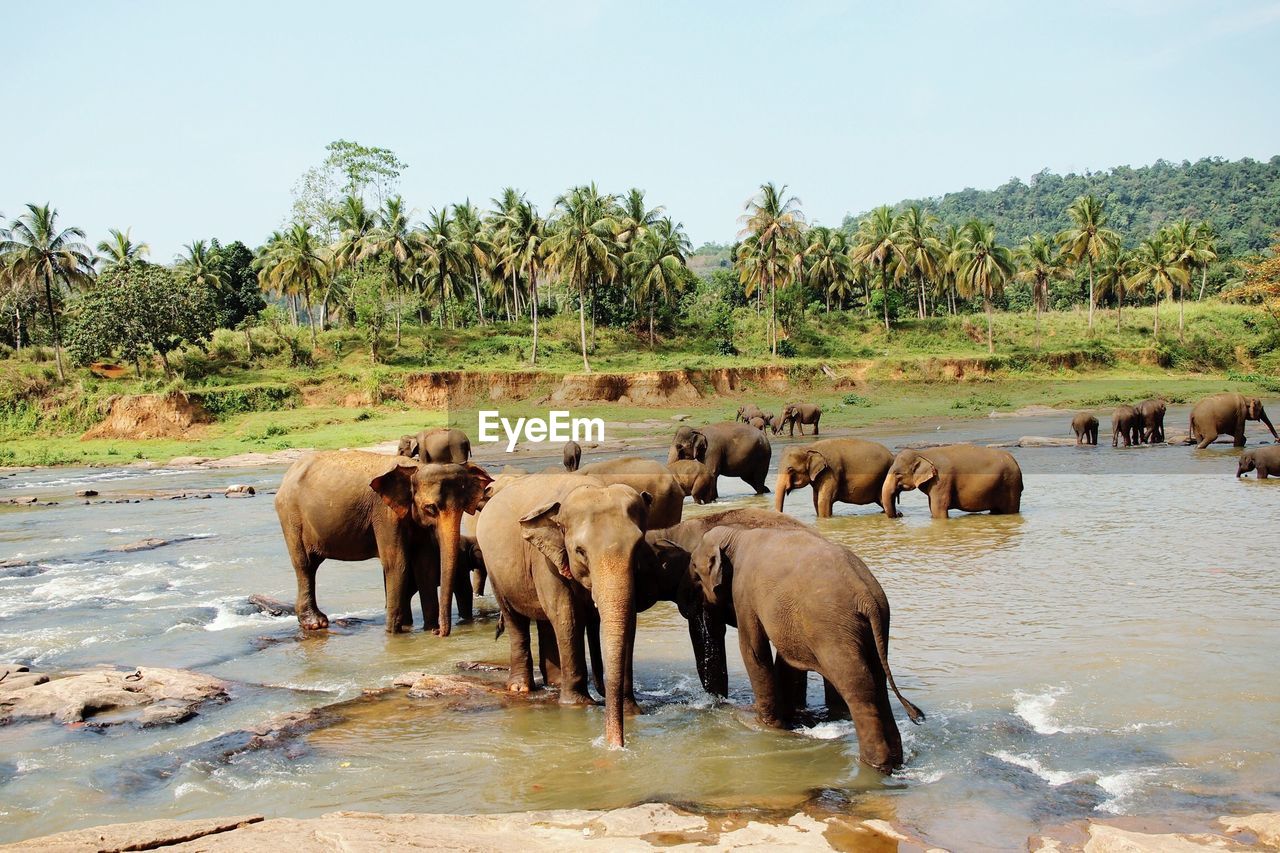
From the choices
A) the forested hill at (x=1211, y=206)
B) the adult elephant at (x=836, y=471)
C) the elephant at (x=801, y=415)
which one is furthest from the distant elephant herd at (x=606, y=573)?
the forested hill at (x=1211, y=206)

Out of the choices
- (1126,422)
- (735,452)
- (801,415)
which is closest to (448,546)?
(735,452)

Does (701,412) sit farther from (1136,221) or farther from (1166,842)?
(1136,221)

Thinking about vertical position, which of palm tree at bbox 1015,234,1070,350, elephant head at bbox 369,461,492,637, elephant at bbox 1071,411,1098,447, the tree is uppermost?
palm tree at bbox 1015,234,1070,350

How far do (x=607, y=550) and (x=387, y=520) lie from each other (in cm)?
479

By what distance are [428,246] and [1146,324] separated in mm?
48969

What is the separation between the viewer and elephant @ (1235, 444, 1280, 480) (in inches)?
871

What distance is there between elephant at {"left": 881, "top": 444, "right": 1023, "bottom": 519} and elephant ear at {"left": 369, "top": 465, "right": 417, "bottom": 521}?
31.2 feet

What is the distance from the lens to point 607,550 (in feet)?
23.4

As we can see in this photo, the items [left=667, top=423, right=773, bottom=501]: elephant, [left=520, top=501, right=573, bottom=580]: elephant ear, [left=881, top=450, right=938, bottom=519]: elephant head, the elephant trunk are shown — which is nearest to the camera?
[left=520, top=501, right=573, bottom=580]: elephant ear

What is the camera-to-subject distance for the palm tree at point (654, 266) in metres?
67.5

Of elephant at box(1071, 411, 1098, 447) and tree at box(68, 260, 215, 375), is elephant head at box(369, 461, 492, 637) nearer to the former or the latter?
elephant at box(1071, 411, 1098, 447)

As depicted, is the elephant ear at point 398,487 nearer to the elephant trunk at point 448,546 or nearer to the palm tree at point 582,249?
the elephant trunk at point 448,546

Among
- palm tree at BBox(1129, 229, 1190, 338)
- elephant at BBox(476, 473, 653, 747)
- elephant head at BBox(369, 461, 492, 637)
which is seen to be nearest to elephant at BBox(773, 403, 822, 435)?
elephant head at BBox(369, 461, 492, 637)

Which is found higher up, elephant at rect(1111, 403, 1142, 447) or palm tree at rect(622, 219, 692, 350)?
palm tree at rect(622, 219, 692, 350)
